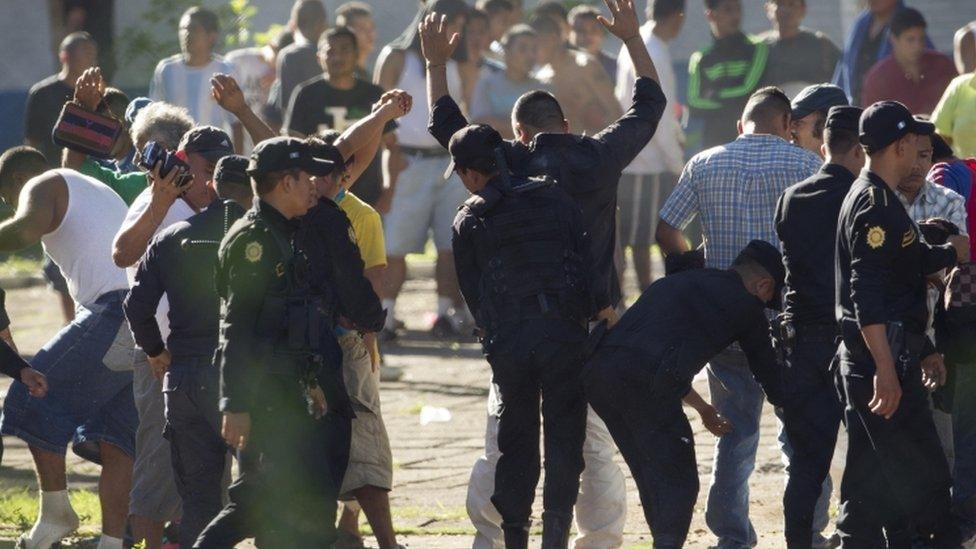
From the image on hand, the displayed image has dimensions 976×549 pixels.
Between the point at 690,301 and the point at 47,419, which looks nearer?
the point at 690,301

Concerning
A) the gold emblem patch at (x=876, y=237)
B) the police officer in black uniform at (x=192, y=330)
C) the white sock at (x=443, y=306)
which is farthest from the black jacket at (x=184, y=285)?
the white sock at (x=443, y=306)

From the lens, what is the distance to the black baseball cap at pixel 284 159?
20.2 ft

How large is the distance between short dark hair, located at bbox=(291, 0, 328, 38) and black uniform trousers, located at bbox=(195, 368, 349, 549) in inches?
322

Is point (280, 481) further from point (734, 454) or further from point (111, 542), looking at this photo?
point (734, 454)

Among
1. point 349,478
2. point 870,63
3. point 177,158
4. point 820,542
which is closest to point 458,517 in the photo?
point 349,478

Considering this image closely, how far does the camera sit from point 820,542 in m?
7.37

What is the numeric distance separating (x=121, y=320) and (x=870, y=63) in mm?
6663

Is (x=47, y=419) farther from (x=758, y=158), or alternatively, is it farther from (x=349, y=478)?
(x=758, y=158)

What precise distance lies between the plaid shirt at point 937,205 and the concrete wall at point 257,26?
1267 centimetres

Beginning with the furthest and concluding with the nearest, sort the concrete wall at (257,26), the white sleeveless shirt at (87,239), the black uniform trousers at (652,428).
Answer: the concrete wall at (257,26) < the white sleeveless shirt at (87,239) < the black uniform trousers at (652,428)

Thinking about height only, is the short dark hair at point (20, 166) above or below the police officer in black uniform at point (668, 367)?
above

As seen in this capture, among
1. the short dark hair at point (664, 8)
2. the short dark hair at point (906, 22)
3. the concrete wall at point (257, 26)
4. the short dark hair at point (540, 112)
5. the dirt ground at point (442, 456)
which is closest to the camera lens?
the short dark hair at point (540, 112)

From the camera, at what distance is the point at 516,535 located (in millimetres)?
6879

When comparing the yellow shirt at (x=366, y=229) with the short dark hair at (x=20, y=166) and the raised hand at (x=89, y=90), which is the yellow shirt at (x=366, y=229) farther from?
the short dark hair at (x=20, y=166)
